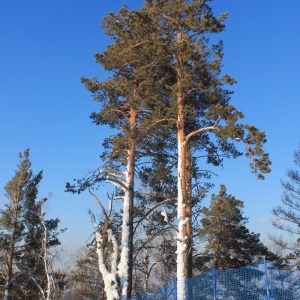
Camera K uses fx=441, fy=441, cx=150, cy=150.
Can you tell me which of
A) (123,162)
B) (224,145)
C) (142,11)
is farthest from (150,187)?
(142,11)

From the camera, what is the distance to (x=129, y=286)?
17125 millimetres

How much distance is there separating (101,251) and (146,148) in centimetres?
492

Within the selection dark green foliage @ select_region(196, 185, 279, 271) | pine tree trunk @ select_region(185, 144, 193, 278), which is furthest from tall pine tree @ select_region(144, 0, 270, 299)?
dark green foliage @ select_region(196, 185, 279, 271)

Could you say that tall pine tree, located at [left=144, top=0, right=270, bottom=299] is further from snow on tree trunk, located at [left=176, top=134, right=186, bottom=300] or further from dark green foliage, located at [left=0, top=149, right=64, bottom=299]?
dark green foliage, located at [left=0, top=149, right=64, bottom=299]

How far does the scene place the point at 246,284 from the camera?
12.1 meters

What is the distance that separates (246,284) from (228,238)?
18.2 metres

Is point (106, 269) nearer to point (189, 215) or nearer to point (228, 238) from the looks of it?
point (189, 215)

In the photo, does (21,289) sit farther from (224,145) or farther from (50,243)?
(224,145)

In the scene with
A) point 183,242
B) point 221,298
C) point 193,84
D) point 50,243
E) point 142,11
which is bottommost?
point 221,298

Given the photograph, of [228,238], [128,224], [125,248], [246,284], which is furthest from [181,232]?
[228,238]

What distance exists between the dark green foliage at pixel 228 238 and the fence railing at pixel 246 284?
16.2 meters

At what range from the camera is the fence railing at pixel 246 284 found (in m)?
11.3

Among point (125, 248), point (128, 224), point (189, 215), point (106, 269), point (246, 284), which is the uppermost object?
point (128, 224)

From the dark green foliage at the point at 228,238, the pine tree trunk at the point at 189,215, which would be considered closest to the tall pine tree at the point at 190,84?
the pine tree trunk at the point at 189,215
